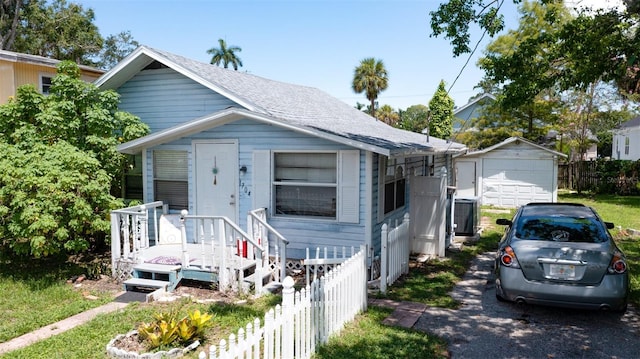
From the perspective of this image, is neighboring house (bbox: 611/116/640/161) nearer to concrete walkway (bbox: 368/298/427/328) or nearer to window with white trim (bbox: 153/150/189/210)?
concrete walkway (bbox: 368/298/427/328)

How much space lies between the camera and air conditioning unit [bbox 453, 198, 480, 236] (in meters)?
12.9

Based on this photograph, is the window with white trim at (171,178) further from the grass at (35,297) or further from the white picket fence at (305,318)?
the white picket fence at (305,318)

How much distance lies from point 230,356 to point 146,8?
16152 millimetres

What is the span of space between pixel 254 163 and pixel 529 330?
18.9 feet

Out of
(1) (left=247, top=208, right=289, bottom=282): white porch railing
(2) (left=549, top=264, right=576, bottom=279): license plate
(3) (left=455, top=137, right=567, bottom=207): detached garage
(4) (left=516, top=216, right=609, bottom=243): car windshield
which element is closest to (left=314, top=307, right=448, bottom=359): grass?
(2) (left=549, top=264, right=576, bottom=279): license plate

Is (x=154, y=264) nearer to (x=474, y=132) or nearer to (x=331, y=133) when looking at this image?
(x=331, y=133)

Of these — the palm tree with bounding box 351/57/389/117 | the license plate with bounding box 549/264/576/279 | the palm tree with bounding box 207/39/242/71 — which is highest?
the palm tree with bounding box 207/39/242/71

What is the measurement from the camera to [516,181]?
2092 cm

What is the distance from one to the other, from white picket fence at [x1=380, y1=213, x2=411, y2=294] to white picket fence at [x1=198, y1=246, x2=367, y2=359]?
1019mm

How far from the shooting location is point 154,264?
8484 millimetres

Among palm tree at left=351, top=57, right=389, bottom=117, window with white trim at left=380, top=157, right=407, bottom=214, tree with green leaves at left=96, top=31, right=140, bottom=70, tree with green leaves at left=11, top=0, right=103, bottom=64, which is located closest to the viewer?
window with white trim at left=380, top=157, right=407, bottom=214

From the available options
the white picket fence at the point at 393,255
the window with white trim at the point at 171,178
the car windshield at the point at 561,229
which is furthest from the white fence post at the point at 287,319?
the window with white trim at the point at 171,178

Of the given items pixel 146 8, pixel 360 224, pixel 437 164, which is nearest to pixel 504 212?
pixel 437 164

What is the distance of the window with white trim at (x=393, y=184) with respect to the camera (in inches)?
373
